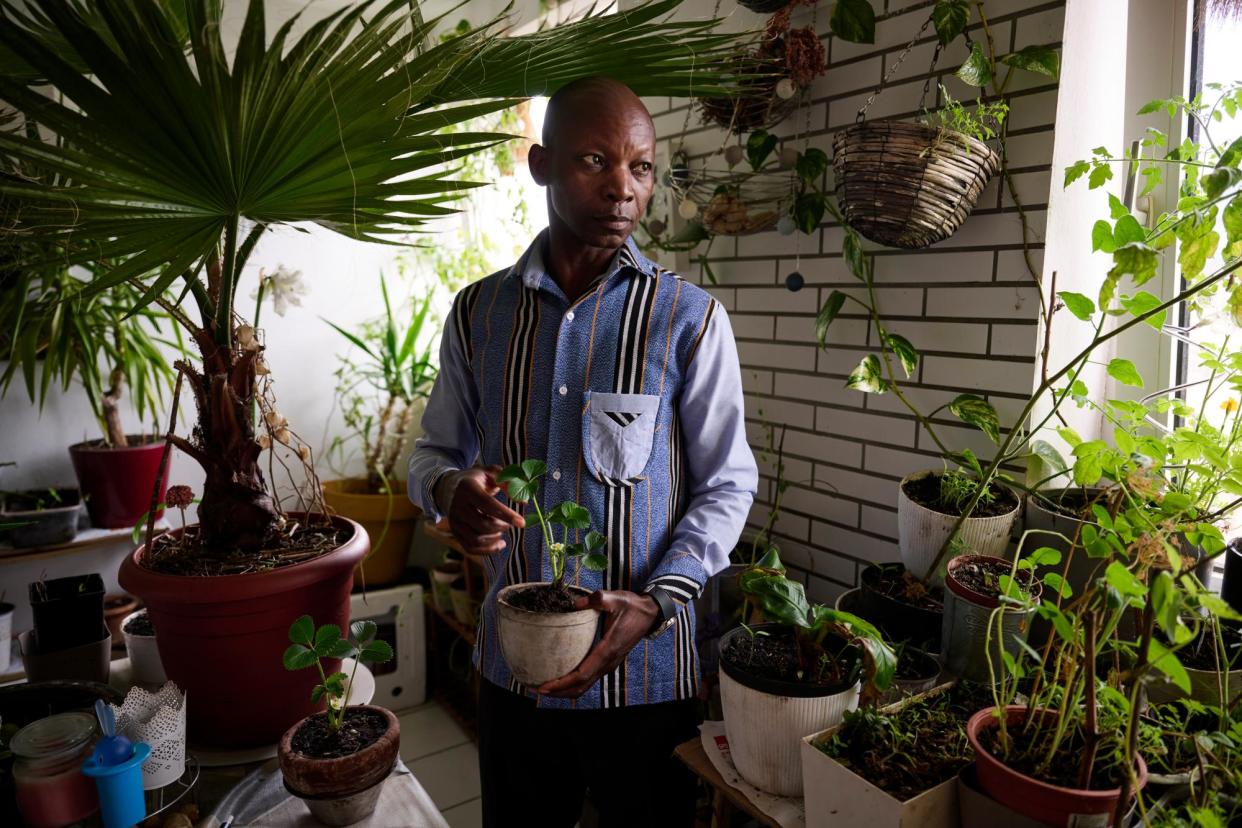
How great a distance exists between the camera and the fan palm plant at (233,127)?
39.2 inches

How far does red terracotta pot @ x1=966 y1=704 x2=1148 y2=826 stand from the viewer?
818 millimetres

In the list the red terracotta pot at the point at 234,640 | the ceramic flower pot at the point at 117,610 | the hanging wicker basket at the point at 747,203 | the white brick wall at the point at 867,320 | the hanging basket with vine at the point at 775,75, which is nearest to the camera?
the red terracotta pot at the point at 234,640

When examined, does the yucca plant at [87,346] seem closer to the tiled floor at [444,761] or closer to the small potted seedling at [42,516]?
the small potted seedling at [42,516]

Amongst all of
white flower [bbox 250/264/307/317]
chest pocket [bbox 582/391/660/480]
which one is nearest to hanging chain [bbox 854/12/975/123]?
chest pocket [bbox 582/391/660/480]

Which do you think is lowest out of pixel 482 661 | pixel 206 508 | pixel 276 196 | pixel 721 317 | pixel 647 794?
pixel 647 794

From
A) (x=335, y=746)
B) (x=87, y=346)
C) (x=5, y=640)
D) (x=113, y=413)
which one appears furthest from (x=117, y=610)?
Answer: (x=335, y=746)

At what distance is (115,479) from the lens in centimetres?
242

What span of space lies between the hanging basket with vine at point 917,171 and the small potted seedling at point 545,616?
0.84 meters

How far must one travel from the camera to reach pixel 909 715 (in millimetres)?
1090

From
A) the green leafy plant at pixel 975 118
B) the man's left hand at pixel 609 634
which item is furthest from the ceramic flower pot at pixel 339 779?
the green leafy plant at pixel 975 118

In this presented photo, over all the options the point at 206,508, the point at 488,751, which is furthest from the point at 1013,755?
the point at 206,508

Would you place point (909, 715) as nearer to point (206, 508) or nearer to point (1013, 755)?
point (1013, 755)

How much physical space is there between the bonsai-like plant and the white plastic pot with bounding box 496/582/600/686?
1.91 metres

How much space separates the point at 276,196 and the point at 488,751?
39.7 inches
